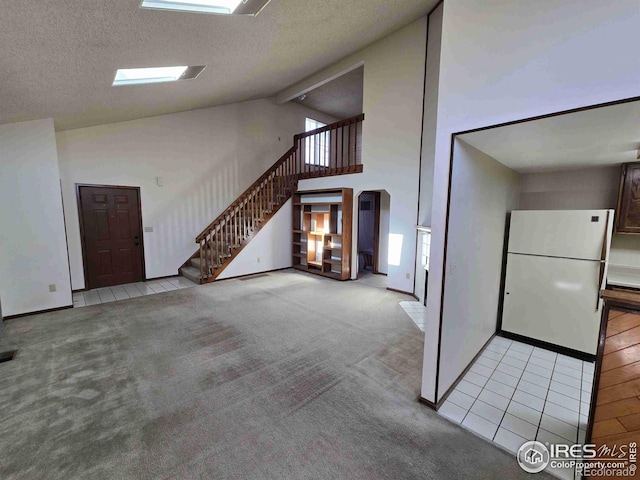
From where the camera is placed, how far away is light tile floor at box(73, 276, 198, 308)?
15.3 feet

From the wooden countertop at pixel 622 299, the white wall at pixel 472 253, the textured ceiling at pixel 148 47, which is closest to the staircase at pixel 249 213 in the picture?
the textured ceiling at pixel 148 47

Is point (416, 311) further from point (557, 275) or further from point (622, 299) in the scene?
point (622, 299)

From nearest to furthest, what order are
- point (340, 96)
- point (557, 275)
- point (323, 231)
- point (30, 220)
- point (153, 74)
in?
point (557, 275) → point (153, 74) → point (30, 220) → point (323, 231) → point (340, 96)

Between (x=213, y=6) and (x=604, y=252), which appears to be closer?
(x=213, y=6)

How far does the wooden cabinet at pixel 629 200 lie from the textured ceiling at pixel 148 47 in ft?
11.8

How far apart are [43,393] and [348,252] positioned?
484cm

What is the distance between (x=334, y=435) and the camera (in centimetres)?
190

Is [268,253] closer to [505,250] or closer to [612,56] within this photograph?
[505,250]

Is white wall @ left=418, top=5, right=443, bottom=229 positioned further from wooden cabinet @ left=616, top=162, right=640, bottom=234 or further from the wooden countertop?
the wooden countertop

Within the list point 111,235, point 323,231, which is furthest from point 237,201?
point 111,235

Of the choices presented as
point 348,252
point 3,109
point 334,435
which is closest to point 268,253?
point 348,252

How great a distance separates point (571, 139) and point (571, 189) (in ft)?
5.56

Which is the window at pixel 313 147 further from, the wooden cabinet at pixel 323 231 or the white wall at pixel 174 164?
the wooden cabinet at pixel 323 231

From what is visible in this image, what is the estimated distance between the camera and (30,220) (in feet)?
12.9
